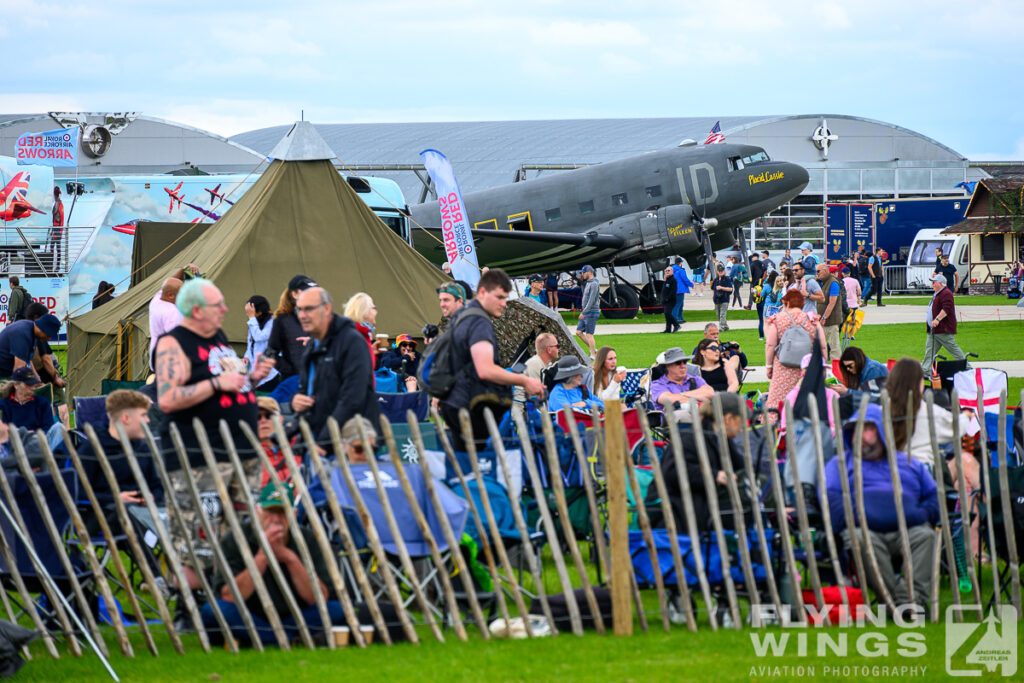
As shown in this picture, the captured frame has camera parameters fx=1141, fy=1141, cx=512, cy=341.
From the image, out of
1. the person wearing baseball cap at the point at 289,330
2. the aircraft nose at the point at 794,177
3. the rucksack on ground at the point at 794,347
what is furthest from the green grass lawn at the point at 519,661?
the aircraft nose at the point at 794,177

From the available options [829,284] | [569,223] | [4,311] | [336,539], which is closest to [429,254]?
[569,223]

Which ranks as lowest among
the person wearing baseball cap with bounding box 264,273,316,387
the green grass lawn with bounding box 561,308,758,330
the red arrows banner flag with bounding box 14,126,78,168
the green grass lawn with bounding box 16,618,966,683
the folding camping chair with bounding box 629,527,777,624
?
the green grass lawn with bounding box 561,308,758,330

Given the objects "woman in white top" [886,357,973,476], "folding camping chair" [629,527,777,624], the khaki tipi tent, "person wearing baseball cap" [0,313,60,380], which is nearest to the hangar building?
the khaki tipi tent

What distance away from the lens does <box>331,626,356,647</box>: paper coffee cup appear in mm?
5195

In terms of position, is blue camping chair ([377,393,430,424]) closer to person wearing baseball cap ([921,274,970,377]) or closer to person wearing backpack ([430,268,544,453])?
person wearing backpack ([430,268,544,453])

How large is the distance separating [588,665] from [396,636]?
3.09 feet

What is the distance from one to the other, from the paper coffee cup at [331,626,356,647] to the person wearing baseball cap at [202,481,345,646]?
56 millimetres

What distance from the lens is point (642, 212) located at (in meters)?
27.4

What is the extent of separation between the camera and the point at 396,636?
5.27 m

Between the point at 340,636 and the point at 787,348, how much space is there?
235 inches

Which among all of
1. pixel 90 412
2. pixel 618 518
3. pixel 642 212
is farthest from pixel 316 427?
pixel 642 212

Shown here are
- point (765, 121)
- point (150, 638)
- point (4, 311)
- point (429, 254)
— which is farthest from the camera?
point (765, 121)

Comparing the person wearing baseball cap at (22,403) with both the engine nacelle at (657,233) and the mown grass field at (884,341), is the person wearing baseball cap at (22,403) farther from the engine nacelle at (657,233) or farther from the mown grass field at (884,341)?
the engine nacelle at (657,233)

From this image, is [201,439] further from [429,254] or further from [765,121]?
[765,121]
